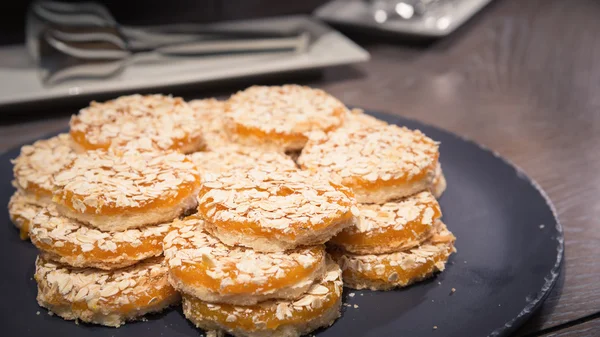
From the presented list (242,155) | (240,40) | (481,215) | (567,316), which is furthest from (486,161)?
(240,40)

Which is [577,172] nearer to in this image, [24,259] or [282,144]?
[282,144]

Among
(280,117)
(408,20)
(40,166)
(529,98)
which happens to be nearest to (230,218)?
(280,117)

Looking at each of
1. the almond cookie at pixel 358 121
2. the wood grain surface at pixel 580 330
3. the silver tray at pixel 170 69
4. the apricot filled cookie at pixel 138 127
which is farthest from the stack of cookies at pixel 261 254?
the silver tray at pixel 170 69

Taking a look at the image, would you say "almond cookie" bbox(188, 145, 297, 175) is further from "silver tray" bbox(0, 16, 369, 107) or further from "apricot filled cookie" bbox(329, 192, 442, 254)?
"silver tray" bbox(0, 16, 369, 107)

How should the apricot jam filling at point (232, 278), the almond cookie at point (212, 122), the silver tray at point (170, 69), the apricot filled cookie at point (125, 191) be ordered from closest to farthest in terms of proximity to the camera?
the apricot jam filling at point (232, 278)
the apricot filled cookie at point (125, 191)
the almond cookie at point (212, 122)
the silver tray at point (170, 69)

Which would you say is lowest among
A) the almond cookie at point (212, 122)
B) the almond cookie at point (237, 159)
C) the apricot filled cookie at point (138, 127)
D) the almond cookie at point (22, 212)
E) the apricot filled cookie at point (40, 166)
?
the almond cookie at point (22, 212)

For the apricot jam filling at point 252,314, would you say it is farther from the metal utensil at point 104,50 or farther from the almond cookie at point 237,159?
the metal utensil at point 104,50
